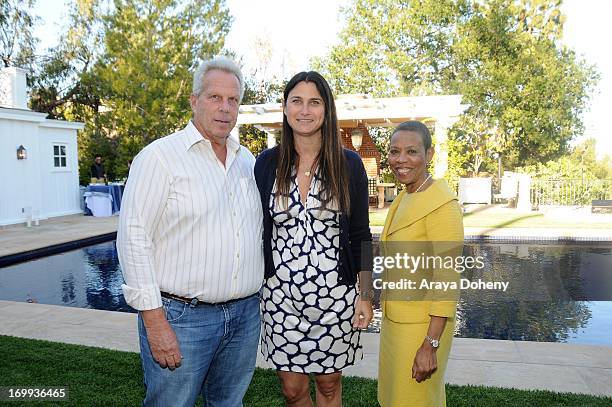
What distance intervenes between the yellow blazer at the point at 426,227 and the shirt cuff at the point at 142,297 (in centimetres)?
95

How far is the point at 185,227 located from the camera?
1.94 metres

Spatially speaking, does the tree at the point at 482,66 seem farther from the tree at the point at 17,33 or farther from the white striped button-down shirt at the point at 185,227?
the white striped button-down shirt at the point at 185,227

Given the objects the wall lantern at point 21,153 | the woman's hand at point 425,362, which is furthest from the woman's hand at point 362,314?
the wall lantern at point 21,153

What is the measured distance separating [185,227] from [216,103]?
1.70 ft

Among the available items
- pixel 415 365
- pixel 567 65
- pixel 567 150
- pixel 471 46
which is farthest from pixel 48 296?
pixel 567 150

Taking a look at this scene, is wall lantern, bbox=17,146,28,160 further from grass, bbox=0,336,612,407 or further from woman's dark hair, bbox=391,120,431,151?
woman's dark hair, bbox=391,120,431,151

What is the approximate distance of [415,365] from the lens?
2.03m

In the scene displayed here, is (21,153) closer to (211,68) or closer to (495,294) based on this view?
(495,294)

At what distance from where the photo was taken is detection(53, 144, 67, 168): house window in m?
14.7

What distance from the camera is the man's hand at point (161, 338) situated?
1.89m

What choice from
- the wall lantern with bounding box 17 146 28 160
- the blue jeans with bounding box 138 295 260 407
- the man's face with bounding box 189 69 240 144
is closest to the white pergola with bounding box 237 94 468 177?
the wall lantern with bounding box 17 146 28 160

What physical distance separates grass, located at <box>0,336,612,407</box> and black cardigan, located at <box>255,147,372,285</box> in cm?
119

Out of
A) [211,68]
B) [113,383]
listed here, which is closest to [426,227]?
[211,68]

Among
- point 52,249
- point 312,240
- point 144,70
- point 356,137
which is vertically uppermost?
point 144,70
